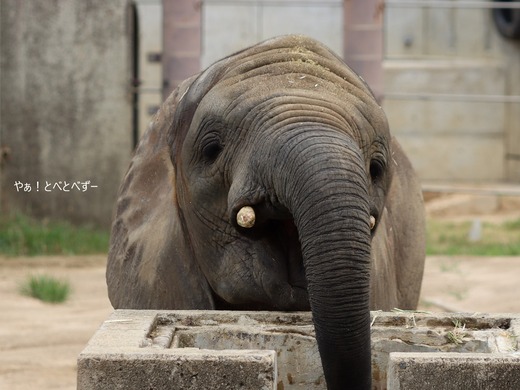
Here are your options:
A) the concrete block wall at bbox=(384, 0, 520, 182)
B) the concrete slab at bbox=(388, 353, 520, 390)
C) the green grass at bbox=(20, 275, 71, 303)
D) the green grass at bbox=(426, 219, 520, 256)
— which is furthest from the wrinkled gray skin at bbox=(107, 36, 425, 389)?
the concrete block wall at bbox=(384, 0, 520, 182)

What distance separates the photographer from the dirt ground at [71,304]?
261 inches

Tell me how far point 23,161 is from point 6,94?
658 millimetres

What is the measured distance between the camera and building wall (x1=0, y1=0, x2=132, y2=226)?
39.3 ft

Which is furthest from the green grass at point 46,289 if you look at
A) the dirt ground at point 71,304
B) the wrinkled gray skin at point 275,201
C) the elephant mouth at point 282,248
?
the elephant mouth at point 282,248

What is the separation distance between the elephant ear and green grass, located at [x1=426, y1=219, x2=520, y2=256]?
6.15 m

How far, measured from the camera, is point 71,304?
868cm

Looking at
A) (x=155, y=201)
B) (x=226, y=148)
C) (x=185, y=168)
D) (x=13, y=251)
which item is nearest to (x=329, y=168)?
(x=226, y=148)

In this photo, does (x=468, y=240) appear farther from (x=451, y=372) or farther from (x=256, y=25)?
(x=451, y=372)

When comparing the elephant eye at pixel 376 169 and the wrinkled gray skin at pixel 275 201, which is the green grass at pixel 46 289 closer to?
the wrinkled gray skin at pixel 275 201

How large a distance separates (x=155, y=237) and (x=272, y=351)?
1818mm

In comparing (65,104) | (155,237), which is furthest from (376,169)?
(65,104)

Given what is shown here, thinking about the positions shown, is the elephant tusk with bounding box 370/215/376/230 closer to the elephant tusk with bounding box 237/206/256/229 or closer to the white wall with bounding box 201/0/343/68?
the elephant tusk with bounding box 237/206/256/229

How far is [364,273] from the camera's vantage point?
11.9ft

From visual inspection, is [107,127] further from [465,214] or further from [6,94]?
[465,214]
